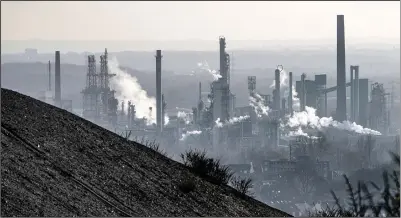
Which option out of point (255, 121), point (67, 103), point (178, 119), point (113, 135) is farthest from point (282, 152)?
point (113, 135)

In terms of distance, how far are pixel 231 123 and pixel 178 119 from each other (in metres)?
11.0

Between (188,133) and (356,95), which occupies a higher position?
(356,95)

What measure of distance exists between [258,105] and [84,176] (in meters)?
89.2

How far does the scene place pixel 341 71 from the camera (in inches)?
3226

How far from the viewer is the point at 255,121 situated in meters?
99.1

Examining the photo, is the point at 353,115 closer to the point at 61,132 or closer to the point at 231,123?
the point at 231,123

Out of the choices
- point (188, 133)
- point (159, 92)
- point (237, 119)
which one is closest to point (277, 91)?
point (237, 119)

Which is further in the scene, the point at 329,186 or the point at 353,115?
the point at 353,115

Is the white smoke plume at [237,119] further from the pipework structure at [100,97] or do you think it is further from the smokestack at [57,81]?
the smokestack at [57,81]

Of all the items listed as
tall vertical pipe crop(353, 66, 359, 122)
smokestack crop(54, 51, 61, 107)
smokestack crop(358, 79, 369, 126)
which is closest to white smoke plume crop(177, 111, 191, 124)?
smokestack crop(54, 51, 61, 107)

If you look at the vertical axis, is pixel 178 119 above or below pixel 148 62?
below

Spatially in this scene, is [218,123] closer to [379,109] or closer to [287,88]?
[287,88]

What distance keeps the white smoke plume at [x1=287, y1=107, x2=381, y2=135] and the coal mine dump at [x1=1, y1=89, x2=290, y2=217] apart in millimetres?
85348

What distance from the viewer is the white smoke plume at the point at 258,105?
97.9 meters
